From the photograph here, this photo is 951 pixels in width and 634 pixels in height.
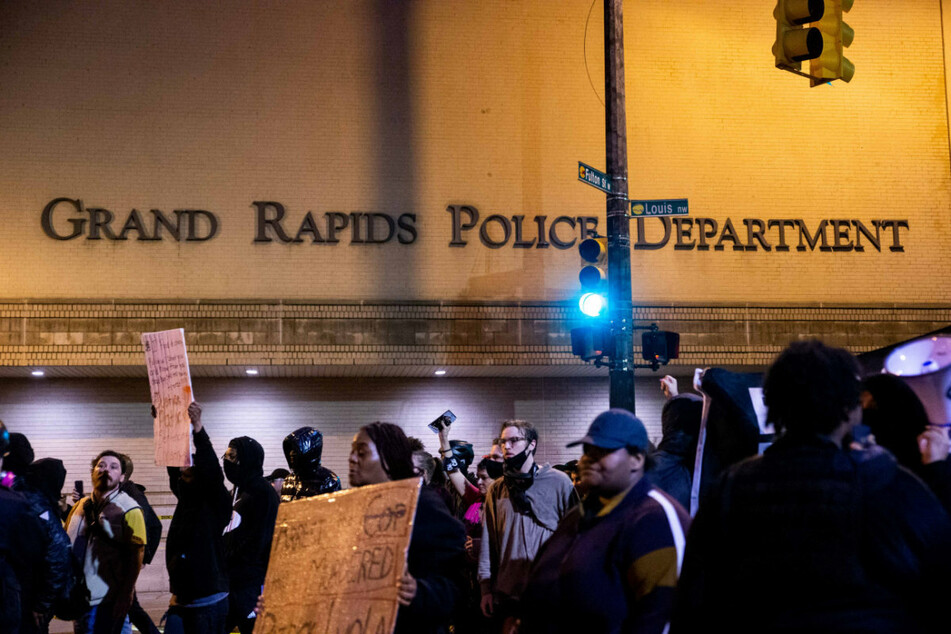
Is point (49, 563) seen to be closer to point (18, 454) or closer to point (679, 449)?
point (18, 454)

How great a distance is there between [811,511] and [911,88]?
18.1 m

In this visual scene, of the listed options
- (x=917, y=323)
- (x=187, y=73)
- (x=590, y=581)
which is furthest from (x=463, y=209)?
(x=590, y=581)

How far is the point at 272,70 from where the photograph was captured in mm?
17594

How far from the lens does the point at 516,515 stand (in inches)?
274

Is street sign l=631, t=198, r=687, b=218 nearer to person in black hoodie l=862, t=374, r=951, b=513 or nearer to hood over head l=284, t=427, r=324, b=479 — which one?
hood over head l=284, t=427, r=324, b=479

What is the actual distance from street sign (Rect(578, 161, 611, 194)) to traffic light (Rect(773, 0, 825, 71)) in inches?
108

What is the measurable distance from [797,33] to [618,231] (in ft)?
10.7

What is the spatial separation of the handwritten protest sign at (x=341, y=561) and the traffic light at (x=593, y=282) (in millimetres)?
7157

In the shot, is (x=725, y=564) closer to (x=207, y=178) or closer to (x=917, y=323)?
(x=207, y=178)

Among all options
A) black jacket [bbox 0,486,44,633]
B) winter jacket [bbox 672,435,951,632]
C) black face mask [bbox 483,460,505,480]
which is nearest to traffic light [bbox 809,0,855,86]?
black face mask [bbox 483,460,505,480]

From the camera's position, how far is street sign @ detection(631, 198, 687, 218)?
37.2ft

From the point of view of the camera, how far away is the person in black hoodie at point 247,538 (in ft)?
24.1

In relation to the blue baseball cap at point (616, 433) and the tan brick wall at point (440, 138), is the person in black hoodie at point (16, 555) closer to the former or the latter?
the blue baseball cap at point (616, 433)

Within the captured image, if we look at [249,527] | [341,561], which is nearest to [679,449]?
[341,561]
